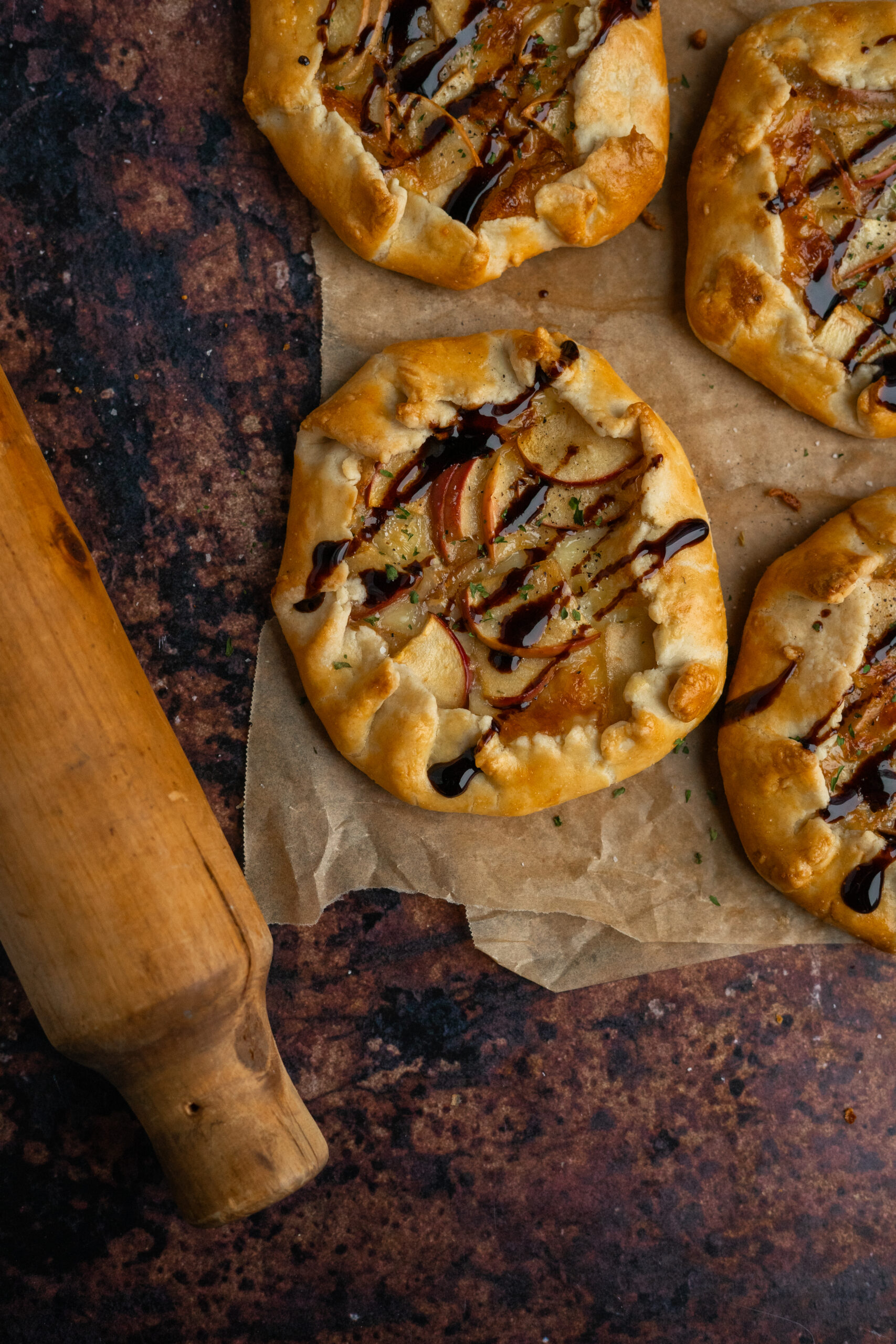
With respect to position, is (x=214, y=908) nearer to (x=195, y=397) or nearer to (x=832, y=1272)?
(x=195, y=397)

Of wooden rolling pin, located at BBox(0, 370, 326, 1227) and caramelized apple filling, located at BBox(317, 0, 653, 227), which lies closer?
wooden rolling pin, located at BBox(0, 370, 326, 1227)

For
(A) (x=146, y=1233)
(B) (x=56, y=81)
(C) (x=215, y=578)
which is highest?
(B) (x=56, y=81)

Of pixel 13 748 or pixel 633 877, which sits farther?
pixel 633 877

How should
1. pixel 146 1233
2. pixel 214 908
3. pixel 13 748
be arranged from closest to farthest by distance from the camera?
pixel 13 748, pixel 214 908, pixel 146 1233

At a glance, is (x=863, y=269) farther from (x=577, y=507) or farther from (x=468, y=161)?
(x=468, y=161)

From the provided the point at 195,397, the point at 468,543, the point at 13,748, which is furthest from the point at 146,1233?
the point at 195,397

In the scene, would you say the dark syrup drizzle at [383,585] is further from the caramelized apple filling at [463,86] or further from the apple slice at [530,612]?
the caramelized apple filling at [463,86]

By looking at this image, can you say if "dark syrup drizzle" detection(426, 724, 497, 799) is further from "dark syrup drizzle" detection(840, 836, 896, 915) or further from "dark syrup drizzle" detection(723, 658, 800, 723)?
"dark syrup drizzle" detection(840, 836, 896, 915)

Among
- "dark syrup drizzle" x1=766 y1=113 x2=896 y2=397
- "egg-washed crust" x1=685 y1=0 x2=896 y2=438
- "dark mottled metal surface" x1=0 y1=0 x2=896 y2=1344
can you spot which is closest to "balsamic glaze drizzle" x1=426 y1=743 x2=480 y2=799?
"dark mottled metal surface" x1=0 y1=0 x2=896 y2=1344
